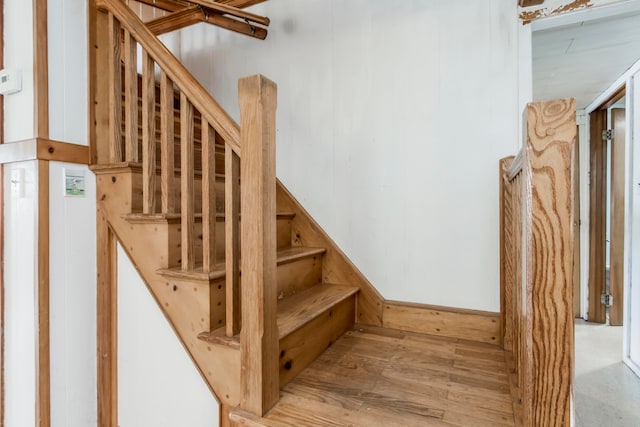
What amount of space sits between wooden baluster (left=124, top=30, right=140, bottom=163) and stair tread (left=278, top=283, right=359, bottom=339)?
1.02 meters

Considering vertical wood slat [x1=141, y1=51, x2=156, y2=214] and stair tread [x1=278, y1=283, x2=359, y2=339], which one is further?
vertical wood slat [x1=141, y1=51, x2=156, y2=214]

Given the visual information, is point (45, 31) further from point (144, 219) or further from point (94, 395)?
point (94, 395)

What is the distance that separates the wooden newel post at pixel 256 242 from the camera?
1.14 m

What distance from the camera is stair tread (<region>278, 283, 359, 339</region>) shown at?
1.40 meters

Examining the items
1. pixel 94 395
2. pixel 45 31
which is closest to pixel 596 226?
pixel 94 395

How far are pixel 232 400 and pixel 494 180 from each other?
62.8 inches

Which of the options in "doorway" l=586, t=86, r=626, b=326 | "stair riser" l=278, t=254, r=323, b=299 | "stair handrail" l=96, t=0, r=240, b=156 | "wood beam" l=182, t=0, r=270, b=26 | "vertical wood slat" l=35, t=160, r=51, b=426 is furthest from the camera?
"doorway" l=586, t=86, r=626, b=326

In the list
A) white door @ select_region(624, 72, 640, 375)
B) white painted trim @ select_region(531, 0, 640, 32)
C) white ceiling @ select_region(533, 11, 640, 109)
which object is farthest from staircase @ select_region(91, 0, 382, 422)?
white door @ select_region(624, 72, 640, 375)

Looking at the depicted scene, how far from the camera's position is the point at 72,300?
62.9 inches

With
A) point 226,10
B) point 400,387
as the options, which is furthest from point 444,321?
point 226,10

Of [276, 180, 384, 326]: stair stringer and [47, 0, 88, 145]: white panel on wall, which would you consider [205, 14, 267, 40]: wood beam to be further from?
[276, 180, 384, 326]: stair stringer

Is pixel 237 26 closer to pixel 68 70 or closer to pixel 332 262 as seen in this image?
pixel 68 70

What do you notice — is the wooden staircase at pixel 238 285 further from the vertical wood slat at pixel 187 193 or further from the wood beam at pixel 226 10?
the wood beam at pixel 226 10

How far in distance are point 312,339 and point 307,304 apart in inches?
7.1
